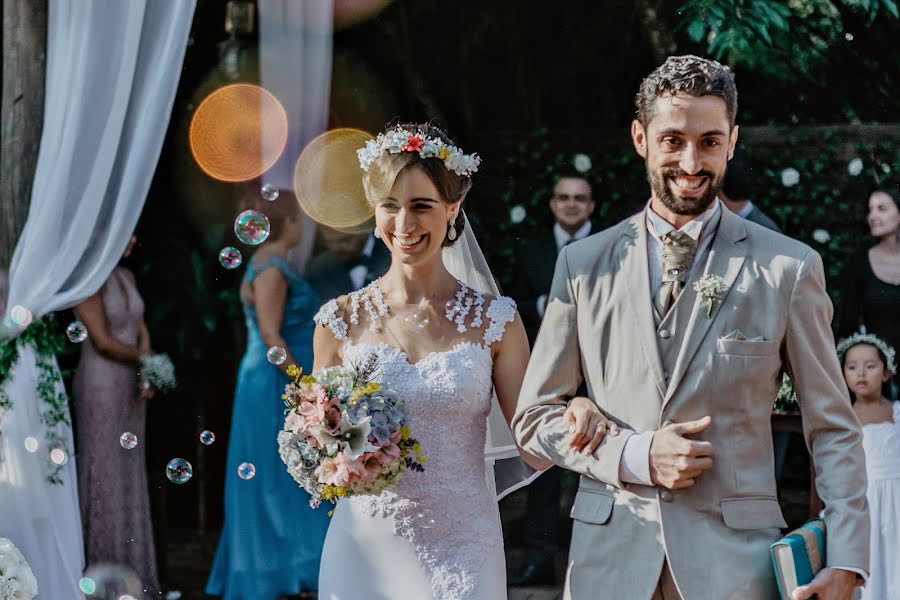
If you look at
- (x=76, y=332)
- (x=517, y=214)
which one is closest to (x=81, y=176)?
(x=76, y=332)

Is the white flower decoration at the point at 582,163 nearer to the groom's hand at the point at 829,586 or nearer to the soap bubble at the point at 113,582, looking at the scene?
the soap bubble at the point at 113,582

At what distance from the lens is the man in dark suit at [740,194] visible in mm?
6137

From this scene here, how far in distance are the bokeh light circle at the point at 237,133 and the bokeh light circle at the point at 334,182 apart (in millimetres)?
190

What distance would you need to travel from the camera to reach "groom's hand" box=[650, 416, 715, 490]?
2.77 metres

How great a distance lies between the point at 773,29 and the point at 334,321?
12.3ft

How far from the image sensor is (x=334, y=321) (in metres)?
4.00

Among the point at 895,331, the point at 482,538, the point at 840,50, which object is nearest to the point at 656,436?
the point at 482,538

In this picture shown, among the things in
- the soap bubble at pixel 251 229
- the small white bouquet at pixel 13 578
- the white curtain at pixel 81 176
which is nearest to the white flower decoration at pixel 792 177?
the soap bubble at pixel 251 229

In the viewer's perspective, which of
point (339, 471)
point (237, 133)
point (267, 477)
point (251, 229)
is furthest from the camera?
point (237, 133)

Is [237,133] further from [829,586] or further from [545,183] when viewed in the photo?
[829,586]

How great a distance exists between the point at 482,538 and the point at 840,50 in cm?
409

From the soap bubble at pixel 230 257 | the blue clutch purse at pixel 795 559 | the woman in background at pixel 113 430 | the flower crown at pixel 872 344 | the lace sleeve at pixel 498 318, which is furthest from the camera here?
the woman in background at pixel 113 430

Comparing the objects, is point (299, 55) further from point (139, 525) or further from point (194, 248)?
point (139, 525)

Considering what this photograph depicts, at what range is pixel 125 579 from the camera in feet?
20.1
